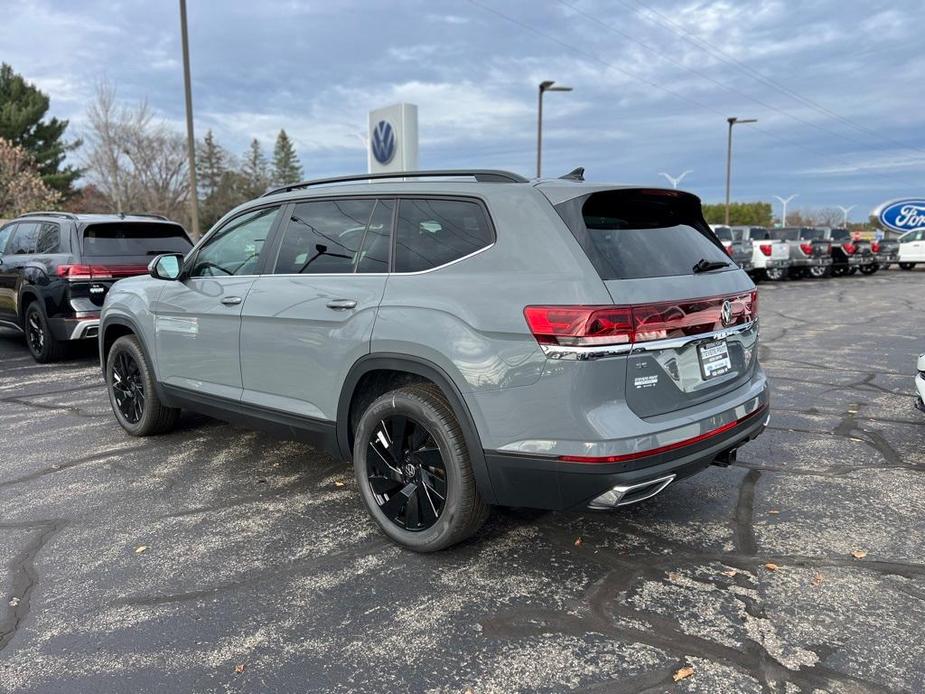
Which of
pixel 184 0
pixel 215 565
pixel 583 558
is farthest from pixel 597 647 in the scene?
pixel 184 0

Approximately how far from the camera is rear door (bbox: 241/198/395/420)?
350cm

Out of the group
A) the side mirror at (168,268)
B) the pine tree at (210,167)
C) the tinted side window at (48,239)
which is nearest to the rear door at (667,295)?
the side mirror at (168,268)

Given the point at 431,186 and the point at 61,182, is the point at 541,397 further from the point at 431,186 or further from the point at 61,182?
the point at 61,182

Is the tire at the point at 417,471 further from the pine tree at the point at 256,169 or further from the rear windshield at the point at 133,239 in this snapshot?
the pine tree at the point at 256,169

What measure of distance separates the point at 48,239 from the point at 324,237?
248 inches

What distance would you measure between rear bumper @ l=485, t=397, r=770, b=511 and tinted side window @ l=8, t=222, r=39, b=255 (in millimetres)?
8196

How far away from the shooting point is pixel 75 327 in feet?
25.8

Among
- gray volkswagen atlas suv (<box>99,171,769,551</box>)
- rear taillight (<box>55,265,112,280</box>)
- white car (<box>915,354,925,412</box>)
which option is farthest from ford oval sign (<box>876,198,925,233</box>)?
rear taillight (<box>55,265,112,280</box>)

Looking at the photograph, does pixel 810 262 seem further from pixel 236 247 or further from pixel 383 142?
pixel 236 247

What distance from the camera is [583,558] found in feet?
11.0

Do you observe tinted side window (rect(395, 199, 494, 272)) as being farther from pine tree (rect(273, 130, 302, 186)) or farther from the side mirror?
pine tree (rect(273, 130, 302, 186))

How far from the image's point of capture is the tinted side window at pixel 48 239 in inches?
325

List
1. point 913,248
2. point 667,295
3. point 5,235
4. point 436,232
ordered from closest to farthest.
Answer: point 667,295 < point 436,232 < point 5,235 < point 913,248

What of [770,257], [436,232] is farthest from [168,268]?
[770,257]
